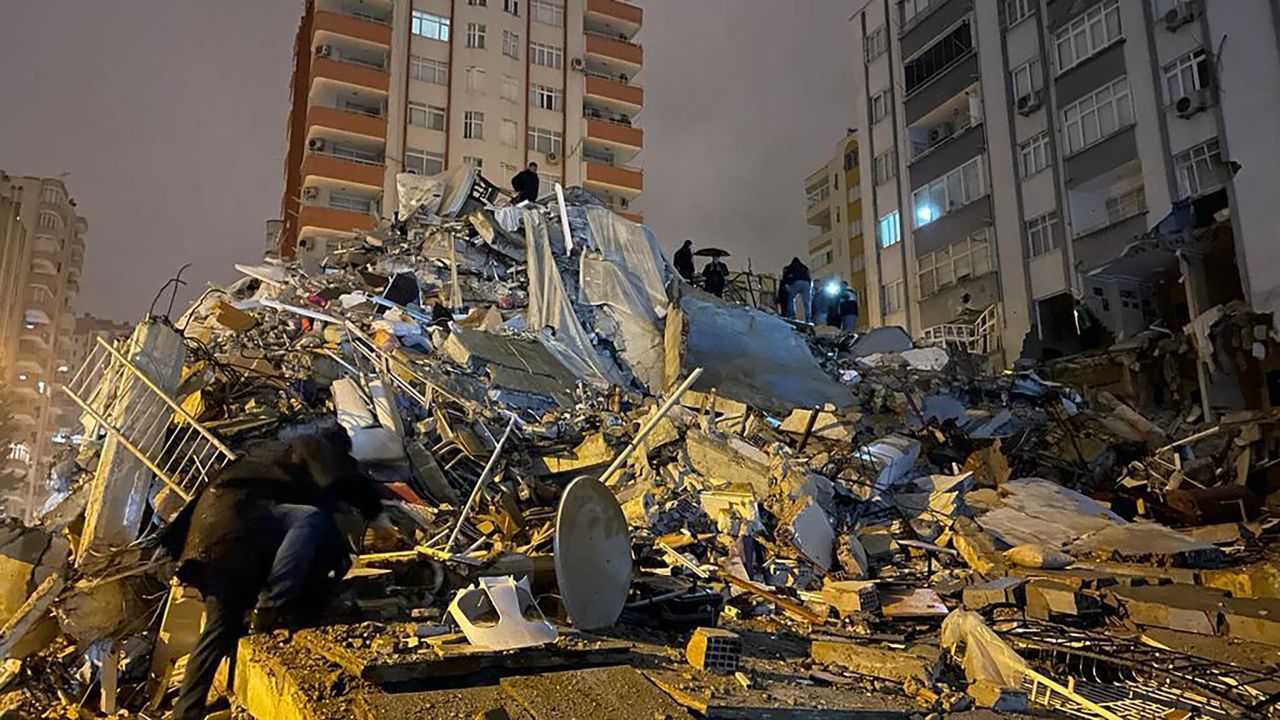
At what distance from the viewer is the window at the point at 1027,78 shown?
19953 millimetres

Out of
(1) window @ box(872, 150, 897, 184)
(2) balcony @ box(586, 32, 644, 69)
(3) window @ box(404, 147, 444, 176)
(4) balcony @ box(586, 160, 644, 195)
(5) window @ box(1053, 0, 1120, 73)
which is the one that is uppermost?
(2) balcony @ box(586, 32, 644, 69)

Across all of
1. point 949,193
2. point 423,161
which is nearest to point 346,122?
point 423,161

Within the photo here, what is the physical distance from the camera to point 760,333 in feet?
39.6

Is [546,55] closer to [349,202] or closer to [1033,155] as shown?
[349,202]

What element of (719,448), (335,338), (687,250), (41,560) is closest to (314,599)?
(41,560)

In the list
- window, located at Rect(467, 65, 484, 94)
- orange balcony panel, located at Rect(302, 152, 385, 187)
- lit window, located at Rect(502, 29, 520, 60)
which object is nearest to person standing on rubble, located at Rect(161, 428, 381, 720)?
orange balcony panel, located at Rect(302, 152, 385, 187)

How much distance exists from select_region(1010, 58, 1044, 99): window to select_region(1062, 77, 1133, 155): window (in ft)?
4.07

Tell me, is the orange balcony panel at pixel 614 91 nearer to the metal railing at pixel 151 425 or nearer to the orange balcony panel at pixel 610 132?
the orange balcony panel at pixel 610 132

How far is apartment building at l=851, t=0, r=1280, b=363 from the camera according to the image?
15.1 metres

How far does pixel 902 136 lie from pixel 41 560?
2476 cm

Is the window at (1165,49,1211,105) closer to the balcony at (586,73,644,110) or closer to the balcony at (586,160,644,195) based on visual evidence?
the balcony at (586,160,644,195)

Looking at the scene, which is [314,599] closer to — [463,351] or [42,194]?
[463,351]

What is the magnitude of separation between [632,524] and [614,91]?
3356cm

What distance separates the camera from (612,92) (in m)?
36.5
